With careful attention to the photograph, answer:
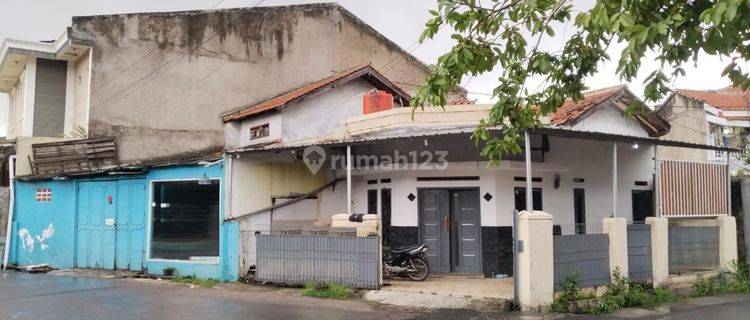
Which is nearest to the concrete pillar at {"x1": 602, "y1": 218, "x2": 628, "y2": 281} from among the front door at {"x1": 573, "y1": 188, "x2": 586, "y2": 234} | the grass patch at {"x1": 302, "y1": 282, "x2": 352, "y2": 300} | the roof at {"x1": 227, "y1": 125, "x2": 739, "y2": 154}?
the roof at {"x1": 227, "y1": 125, "x2": 739, "y2": 154}

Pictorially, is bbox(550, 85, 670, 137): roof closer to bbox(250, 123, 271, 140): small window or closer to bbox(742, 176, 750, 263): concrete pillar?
bbox(742, 176, 750, 263): concrete pillar

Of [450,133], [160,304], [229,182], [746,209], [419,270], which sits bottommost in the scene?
[160,304]

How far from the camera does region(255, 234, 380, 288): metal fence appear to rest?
10.7 m

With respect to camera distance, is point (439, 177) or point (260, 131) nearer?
point (439, 177)

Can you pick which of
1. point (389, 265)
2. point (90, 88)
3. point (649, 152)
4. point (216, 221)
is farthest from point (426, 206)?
point (90, 88)

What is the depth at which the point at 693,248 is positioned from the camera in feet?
40.0

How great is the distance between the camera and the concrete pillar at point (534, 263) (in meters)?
9.17

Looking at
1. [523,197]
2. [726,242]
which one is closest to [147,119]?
[523,197]

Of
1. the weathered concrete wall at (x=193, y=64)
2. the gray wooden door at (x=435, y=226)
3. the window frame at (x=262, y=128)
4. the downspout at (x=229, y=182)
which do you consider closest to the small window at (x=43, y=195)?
the weathered concrete wall at (x=193, y=64)

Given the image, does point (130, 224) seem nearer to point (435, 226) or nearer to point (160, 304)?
point (160, 304)

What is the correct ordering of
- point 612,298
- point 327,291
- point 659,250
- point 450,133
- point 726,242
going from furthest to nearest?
point 726,242 < point 659,250 < point 327,291 < point 450,133 < point 612,298

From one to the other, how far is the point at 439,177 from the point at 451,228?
1108mm

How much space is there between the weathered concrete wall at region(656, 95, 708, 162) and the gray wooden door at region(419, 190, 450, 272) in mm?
10812

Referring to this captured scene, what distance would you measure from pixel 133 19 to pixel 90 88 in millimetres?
2285
